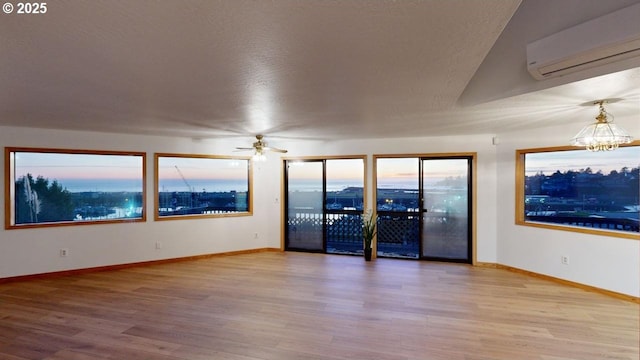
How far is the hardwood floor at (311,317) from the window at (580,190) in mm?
922

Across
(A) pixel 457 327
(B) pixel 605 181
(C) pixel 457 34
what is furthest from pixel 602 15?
(B) pixel 605 181

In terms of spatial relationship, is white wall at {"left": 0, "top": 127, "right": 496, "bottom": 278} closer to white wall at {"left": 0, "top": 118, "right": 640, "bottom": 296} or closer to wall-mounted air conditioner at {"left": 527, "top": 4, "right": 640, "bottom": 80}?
white wall at {"left": 0, "top": 118, "right": 640, "bottom": 296}

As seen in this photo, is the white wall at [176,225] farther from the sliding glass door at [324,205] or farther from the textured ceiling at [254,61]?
the textured ceiling at [254,61]

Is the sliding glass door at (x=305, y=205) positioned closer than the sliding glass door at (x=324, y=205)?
No

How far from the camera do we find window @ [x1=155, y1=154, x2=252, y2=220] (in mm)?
5398

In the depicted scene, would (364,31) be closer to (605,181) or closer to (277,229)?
(605,181)

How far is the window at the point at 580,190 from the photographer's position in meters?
3.75

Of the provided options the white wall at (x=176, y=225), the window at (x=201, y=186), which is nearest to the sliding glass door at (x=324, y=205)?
the white wall at (x=176, y=225)

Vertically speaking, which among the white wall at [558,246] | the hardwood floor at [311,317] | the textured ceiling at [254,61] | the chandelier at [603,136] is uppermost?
the textured ceiling at [254,61]

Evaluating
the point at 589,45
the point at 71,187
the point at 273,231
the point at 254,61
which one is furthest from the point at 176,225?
the point at 589,45

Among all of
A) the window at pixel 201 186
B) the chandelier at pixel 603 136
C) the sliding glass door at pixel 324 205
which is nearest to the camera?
the chandelier at pixel 603 136

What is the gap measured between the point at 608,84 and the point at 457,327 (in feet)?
8.07

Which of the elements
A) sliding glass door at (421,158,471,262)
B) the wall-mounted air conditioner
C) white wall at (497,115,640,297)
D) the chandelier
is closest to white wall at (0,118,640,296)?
white wall at (497,115,640,297)

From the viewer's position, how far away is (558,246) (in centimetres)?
421
